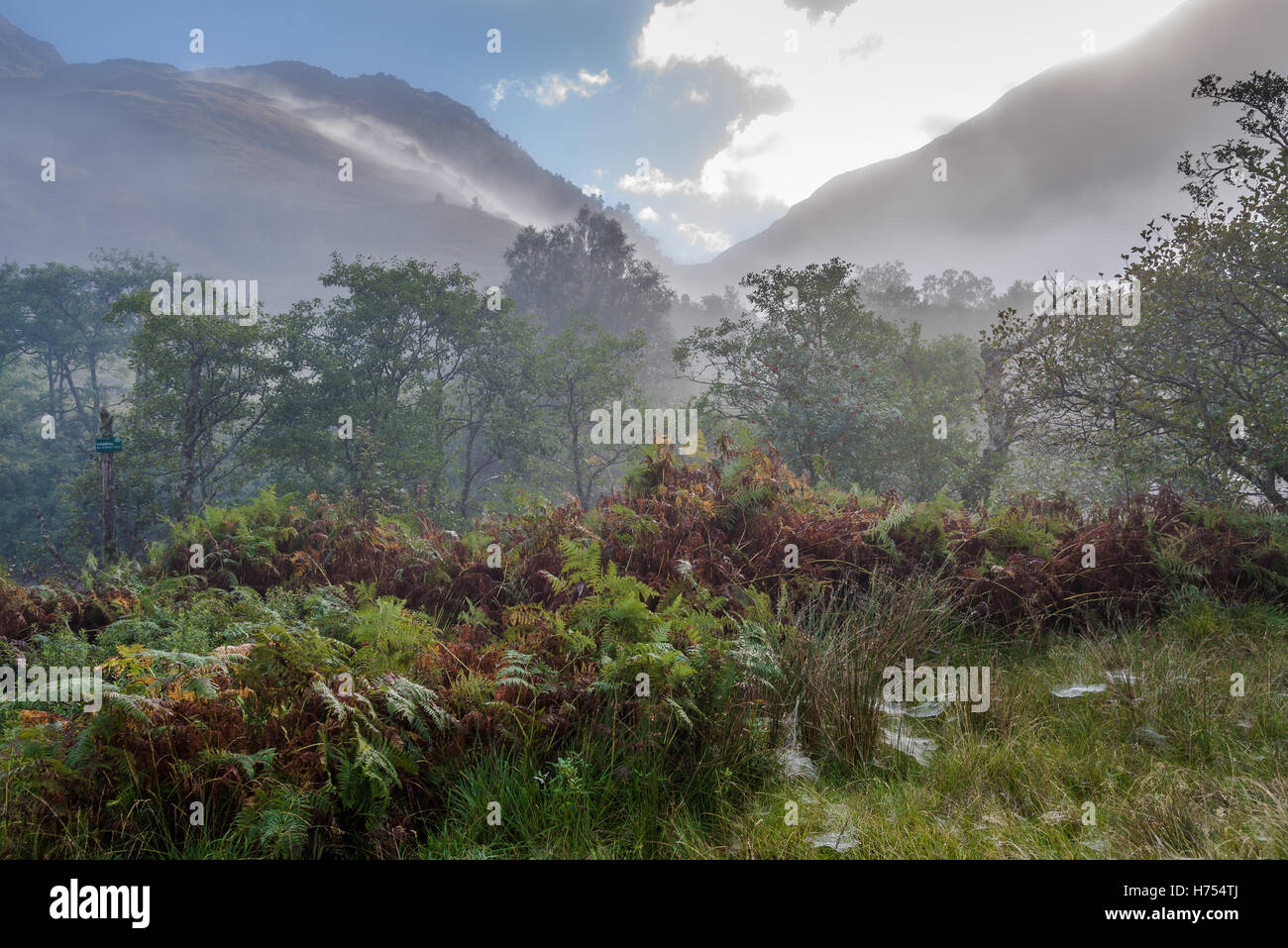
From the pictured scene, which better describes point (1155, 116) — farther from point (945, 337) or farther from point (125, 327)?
point (125, 327)

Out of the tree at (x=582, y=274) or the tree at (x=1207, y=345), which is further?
the tree at (x=582, y=274)

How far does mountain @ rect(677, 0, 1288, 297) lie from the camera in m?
81.1

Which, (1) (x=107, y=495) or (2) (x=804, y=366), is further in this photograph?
(2) (x=804, y=366)

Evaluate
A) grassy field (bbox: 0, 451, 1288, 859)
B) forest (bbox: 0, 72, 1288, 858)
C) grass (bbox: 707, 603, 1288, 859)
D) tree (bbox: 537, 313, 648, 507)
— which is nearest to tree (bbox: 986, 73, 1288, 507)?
forest (bbox: 0, 72, 1288, 858)

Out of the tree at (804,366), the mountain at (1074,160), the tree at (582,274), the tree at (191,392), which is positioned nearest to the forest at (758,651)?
the tree at (804,366)

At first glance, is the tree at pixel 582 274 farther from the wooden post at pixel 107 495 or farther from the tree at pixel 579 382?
the wooden post at pixel 107 495

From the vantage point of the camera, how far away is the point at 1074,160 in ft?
409

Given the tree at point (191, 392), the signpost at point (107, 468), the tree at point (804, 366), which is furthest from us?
the tree at point (191, 392)

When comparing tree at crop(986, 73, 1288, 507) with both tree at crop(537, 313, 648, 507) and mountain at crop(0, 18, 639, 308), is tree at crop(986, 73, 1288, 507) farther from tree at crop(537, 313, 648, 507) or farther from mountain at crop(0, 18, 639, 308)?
mountain at crop(0, 18, 639, 308)

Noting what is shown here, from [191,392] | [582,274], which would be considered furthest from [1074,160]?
[191,392]

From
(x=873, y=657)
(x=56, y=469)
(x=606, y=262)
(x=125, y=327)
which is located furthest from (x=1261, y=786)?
(x=125, y=327)

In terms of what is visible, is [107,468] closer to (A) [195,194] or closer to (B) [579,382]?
(B) [579,382]

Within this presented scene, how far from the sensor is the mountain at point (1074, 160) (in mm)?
81125
